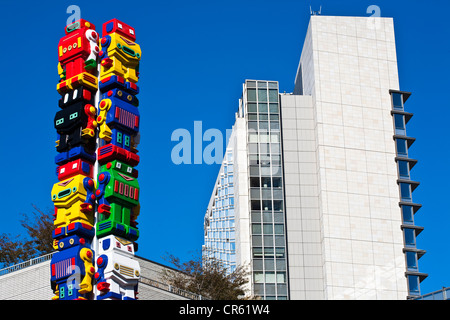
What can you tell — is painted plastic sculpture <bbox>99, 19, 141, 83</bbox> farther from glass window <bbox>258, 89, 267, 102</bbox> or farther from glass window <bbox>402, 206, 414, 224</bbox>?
glass window <bbox>402, 206, 414, 224</bbox>

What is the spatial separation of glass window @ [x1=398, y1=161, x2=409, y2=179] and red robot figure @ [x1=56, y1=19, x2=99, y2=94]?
42.7 meters

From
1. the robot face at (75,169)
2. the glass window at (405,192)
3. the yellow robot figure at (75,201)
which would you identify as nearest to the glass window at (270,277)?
the glass window at (405,192)

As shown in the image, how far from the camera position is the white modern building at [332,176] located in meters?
74.0

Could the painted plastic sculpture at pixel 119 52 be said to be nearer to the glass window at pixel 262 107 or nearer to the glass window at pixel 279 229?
the glass window at pixel 279 229

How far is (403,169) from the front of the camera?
3098 inches

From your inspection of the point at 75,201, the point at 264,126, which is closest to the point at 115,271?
the point at 75,201

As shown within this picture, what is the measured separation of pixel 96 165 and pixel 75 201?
241 centimetres

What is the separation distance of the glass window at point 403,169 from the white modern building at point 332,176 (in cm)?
15

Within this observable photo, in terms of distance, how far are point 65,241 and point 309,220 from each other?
40997 mm

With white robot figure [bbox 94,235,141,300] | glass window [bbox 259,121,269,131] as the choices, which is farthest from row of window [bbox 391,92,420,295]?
white robot figure [bbox 94,235,141,300]

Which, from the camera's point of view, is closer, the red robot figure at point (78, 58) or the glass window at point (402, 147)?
the red robot figure at point (78, 58)

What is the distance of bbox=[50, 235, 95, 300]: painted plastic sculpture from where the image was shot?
3794 cm

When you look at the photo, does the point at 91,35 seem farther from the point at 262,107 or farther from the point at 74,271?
the point at 262,107
